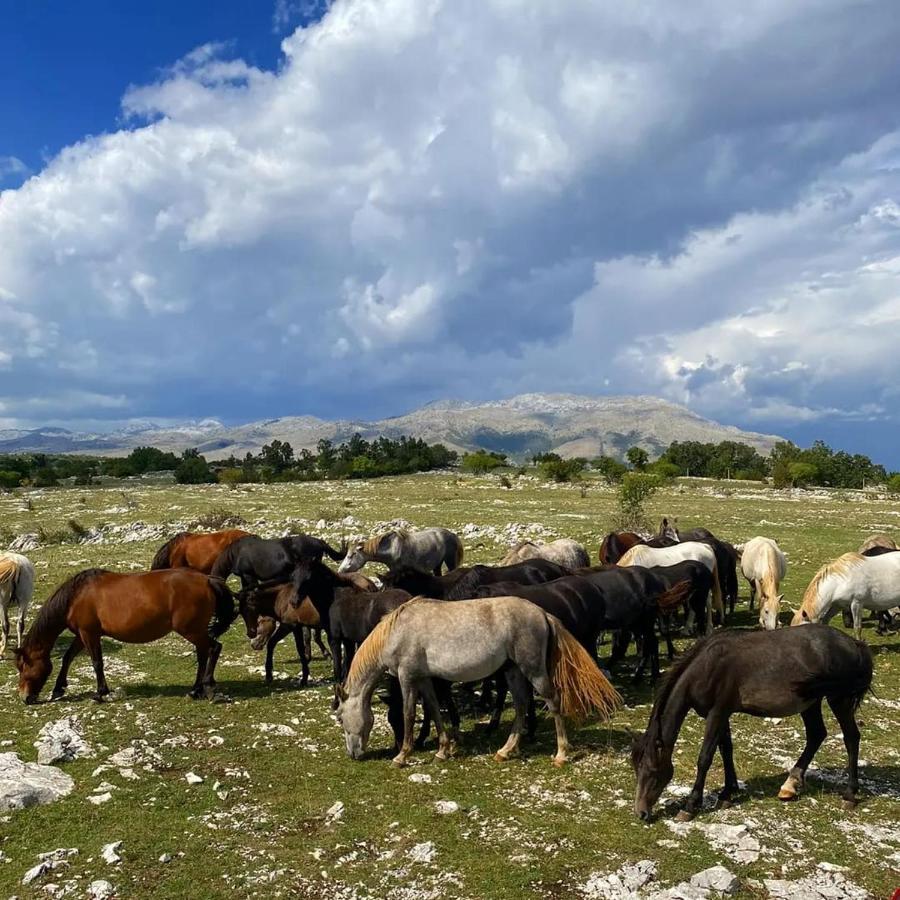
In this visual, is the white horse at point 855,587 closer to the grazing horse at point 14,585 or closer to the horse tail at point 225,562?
the horse tail at point 225,562

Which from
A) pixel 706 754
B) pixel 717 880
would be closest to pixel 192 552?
pixel 706 754

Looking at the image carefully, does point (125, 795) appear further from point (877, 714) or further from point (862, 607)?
point (862, 607)

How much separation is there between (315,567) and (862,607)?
29.9ft

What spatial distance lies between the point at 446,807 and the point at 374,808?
0.71 meters

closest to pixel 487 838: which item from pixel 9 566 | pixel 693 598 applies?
pixel 693 598

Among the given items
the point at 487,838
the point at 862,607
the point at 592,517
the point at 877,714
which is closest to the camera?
the point at 487,838

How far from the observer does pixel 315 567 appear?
1015 centimetres

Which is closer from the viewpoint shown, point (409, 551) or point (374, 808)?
point (374, 808)

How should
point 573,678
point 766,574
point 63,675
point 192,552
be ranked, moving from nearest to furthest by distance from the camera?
point 573,678 → point 63,675 → point 766,574 → point 192,552

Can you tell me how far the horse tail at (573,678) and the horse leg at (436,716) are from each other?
1342 millimetres

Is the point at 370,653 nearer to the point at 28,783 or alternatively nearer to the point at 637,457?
the point at 28,783

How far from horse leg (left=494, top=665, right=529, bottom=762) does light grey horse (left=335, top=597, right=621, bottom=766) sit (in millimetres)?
10

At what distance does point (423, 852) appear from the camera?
5.76 meters

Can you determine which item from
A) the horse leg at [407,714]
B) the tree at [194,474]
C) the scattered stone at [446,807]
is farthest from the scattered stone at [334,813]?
the tree at [194,474]
